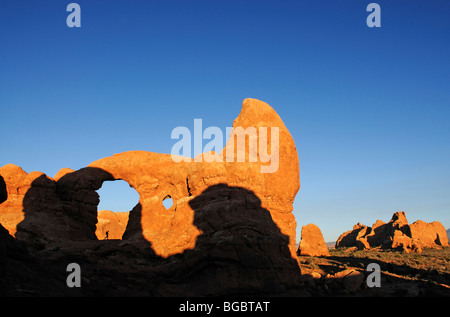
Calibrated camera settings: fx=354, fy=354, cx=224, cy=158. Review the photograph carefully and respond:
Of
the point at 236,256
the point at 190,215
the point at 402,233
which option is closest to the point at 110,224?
the point at 190,215

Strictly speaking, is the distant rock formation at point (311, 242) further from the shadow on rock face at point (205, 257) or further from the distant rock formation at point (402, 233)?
the shadow on rock face at point (205, 257)

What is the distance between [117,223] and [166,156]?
2303 cm

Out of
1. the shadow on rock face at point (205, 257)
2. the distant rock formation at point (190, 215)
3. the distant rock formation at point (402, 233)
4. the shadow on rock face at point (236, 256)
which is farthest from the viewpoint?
the distant rock formation at point (402, 233)

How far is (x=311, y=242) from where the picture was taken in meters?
50.4

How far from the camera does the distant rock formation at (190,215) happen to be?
1814 centimetres

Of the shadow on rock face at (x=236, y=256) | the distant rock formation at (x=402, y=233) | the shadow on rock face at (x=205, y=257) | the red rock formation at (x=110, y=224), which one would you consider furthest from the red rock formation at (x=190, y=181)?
the distant rock formation at (x=402, y=233)

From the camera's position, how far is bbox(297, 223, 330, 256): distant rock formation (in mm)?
49094

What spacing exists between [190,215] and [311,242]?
3338cm

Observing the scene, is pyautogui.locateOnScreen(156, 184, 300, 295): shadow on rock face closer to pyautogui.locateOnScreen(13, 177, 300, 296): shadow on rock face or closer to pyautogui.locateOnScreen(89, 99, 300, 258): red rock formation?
pyautogui.locateOnScreen(13, 177, 300, 296): shadow on rock face

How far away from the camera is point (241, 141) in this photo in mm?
24906

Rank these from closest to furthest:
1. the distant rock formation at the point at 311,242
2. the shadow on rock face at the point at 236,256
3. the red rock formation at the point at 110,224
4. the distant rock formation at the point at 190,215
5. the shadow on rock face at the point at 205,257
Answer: the shadow on rock face at the point at 205,257 → the shadow on rock face at the point at 236,256 → the distant rock formation at the point at 190,215 → the red rock formation at the point at 110,224 → the distant rock formation at the point at 311,242

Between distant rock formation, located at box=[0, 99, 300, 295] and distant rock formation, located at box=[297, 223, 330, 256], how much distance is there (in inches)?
1040

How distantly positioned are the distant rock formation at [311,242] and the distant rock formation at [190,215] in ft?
86.7
